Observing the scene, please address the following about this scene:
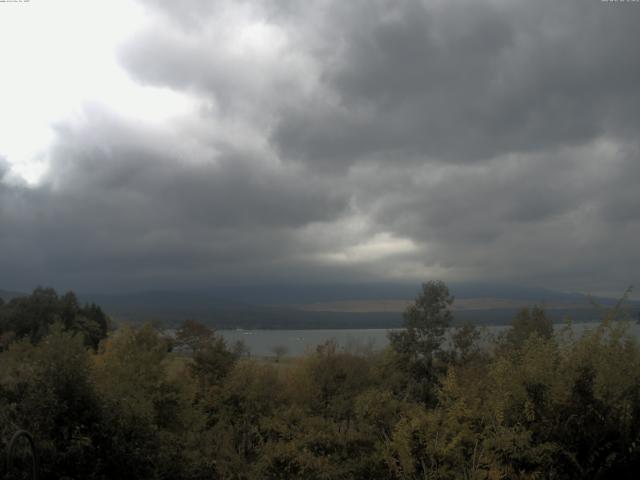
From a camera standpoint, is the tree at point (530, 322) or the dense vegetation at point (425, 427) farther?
the tree at point (530, 322)

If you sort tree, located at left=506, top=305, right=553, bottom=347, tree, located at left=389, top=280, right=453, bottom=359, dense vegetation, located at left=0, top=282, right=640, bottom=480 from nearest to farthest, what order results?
dense vegetation, located at left=0, top=282, right=640, bottom=480
tree, located at left=389, top=280, right=453, bottom=359
tree, located at left=506, top=305, right=553, bottom=347

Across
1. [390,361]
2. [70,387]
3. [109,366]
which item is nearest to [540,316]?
[390,361]

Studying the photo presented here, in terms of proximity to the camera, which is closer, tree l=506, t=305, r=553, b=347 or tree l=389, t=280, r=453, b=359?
tree l=389, t=280, r=453, b=359

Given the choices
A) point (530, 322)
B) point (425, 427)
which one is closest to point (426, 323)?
point (530, 322)

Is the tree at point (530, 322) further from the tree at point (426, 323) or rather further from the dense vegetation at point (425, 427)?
the dense vegetation at point (425, 427)

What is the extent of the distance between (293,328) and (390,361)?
6108 inches

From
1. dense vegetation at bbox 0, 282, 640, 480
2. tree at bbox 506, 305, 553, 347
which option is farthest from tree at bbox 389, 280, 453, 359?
dense vegetation at bbox 0, 282, 640, 480

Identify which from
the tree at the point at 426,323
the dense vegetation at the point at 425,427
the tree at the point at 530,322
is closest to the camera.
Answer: the dense vegetation at the point at 425,427

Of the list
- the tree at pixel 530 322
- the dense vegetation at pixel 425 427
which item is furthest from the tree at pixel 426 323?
the dense vegetation at pixel 425 427

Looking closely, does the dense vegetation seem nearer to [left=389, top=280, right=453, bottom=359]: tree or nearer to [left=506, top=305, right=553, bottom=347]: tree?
[left=389, top=280, right=453, bottom=359]: tree

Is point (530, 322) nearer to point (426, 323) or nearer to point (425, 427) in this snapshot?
point (426, 323)

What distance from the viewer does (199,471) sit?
53.6 feet

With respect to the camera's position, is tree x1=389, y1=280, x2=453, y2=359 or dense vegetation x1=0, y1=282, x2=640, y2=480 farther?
tree x1=389, y1=280, x2=453, y2=359

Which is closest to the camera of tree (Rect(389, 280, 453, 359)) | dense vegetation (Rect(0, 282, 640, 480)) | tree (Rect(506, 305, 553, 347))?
dense vegetation (Rect(0, 282, 640, 480))
